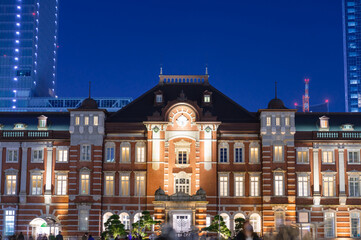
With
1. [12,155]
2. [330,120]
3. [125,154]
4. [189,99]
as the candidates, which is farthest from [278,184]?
[12,155]

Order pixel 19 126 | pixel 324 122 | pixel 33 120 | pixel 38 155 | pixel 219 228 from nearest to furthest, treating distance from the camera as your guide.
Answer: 1. pixel 219 228
2. pixel 38 155
3. pixel 324 122
4. pixel 19 126
5. pixel 33 120

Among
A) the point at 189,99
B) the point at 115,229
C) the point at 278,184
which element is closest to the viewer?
the point at 115,229

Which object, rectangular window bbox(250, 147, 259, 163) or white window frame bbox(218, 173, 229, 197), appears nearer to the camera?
white window frame bbox(218, 173, 229, 197)

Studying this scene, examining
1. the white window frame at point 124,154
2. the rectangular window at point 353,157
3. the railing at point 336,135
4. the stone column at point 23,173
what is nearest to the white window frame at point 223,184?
the white window frame at point 124,154

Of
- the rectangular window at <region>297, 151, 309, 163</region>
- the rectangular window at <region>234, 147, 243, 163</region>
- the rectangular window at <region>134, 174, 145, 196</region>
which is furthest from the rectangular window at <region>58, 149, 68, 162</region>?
the rectangular window at <region>297, 151, 309, 163</region>

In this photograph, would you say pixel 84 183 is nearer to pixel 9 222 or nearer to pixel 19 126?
pixel 9 222

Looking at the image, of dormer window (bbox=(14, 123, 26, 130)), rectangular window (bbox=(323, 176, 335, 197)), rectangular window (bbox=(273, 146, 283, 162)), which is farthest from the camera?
dormer window (bbox=(14, 123, 26, 130))

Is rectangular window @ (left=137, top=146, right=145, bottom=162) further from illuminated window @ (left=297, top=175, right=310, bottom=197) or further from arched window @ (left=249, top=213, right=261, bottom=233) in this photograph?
illuminated window @ (left=297, top=175, right=310, bottom=197)

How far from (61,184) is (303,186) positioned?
23.1 m

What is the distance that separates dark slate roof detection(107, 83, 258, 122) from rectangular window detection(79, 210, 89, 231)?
362 inches

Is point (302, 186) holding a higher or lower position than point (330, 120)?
lower

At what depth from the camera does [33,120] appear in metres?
62.1

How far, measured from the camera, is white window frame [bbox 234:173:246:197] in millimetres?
57969

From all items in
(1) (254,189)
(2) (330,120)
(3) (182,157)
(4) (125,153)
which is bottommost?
(1) (254,189)
